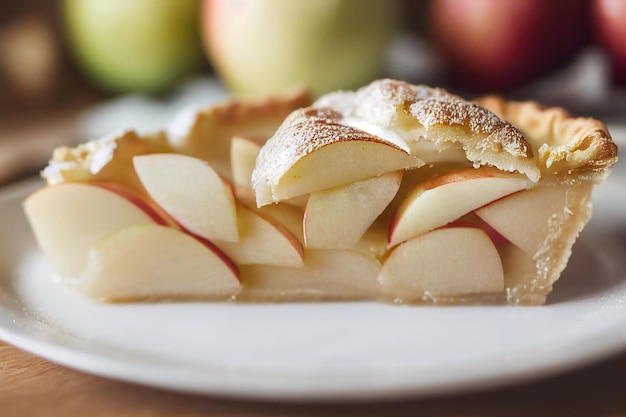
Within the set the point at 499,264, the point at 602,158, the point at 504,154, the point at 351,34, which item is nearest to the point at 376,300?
the point at 499,264

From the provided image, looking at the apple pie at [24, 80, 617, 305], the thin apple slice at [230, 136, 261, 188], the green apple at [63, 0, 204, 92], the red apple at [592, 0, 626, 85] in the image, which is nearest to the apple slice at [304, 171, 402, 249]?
the apple pie at [24, 80, 617, 305]

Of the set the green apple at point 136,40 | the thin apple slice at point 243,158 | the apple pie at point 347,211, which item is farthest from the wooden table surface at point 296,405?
the green apple at point 136,40

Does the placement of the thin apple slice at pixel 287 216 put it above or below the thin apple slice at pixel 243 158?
below

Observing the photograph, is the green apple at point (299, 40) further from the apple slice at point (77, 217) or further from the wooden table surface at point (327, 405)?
the wooden table surface at point (327, 405)

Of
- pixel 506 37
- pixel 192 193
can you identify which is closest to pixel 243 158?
Result: pixel 192 193

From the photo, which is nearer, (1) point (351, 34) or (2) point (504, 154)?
(2) point (504, 154)

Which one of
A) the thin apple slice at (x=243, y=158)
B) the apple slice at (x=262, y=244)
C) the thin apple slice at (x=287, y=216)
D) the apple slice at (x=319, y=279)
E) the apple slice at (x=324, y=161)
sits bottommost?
the apple slice at (x=319, y=279)

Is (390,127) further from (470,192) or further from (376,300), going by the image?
(376,300)
